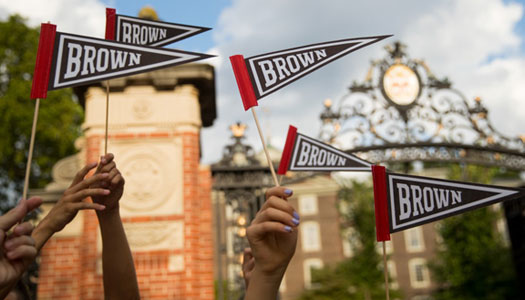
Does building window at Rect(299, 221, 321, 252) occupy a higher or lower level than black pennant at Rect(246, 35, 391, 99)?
higher

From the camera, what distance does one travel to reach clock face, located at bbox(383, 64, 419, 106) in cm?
819

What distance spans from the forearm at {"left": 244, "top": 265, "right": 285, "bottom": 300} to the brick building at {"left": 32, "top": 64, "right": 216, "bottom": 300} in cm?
427

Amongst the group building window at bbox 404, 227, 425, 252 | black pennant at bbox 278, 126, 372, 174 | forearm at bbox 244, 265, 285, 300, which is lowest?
forearm at bbox 244, 265, 285, 300

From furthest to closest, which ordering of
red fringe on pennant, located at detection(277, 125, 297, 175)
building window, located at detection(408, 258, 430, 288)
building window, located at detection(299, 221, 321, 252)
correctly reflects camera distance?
building window, located at detection(408, 258, 430, 288)
building window, located at detection(299, 221, 321, 252)
red fringe on pennant, located at detection(277, 125, 297, 175)

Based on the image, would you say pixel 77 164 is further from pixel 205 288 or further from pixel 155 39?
pixel 155 39

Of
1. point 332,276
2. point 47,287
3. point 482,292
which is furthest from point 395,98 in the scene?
point 332,276

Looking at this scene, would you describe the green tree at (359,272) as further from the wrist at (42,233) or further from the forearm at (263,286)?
the wrist at (42,233)

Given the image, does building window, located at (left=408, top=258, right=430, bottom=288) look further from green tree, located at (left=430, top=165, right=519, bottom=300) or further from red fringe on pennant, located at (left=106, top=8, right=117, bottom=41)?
red fringe on pennant, located at (left=106, top=8, right=117, bottom=41)

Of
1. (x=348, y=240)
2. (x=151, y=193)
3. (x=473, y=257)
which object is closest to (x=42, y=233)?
(x=151, y=193)

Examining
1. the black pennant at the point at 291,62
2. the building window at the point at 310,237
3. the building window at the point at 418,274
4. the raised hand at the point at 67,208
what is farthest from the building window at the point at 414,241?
the raised hand at the point at 67,208

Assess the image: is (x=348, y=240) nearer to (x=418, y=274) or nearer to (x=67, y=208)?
(x=418, y=274)

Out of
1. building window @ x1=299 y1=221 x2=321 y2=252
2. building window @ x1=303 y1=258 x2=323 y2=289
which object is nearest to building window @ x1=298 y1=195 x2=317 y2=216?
building window @ x1=299 y1=221 x2=321 y2=252

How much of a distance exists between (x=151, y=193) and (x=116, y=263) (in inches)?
157

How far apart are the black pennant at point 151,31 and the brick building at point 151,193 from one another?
355 centimetres
